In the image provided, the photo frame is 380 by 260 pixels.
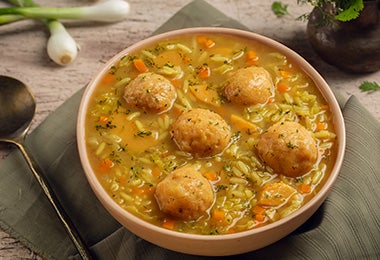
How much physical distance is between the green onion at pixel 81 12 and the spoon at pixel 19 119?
80cm

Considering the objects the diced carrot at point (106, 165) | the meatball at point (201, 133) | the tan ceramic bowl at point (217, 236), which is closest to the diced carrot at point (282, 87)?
the tan ceramic bowl at point (217, 236)

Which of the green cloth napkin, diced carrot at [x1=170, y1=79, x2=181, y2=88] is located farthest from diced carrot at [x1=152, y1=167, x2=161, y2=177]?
diced carrot at [x1=170, y1=79, x2=181, y2=88]

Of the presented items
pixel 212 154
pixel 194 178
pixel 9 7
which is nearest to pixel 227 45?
pixel 212 154

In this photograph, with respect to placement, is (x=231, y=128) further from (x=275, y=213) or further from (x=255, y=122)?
(x=275, y=213)

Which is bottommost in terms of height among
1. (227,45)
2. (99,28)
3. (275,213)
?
(99,28)

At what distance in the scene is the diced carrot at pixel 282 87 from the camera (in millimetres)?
3583

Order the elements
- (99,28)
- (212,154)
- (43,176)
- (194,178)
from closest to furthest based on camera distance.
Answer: (194,178) → (212,154) → (43,176) → (99,28)

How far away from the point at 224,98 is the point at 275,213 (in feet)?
2.63

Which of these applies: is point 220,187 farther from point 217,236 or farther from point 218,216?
point 217,236

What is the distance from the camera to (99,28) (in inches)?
197

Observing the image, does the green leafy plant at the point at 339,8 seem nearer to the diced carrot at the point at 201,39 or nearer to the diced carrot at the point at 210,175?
the diced carrot at the point at 201,39

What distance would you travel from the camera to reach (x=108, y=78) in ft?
12.1

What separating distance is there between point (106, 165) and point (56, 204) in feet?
1.93

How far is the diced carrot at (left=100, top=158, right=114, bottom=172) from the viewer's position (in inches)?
129
